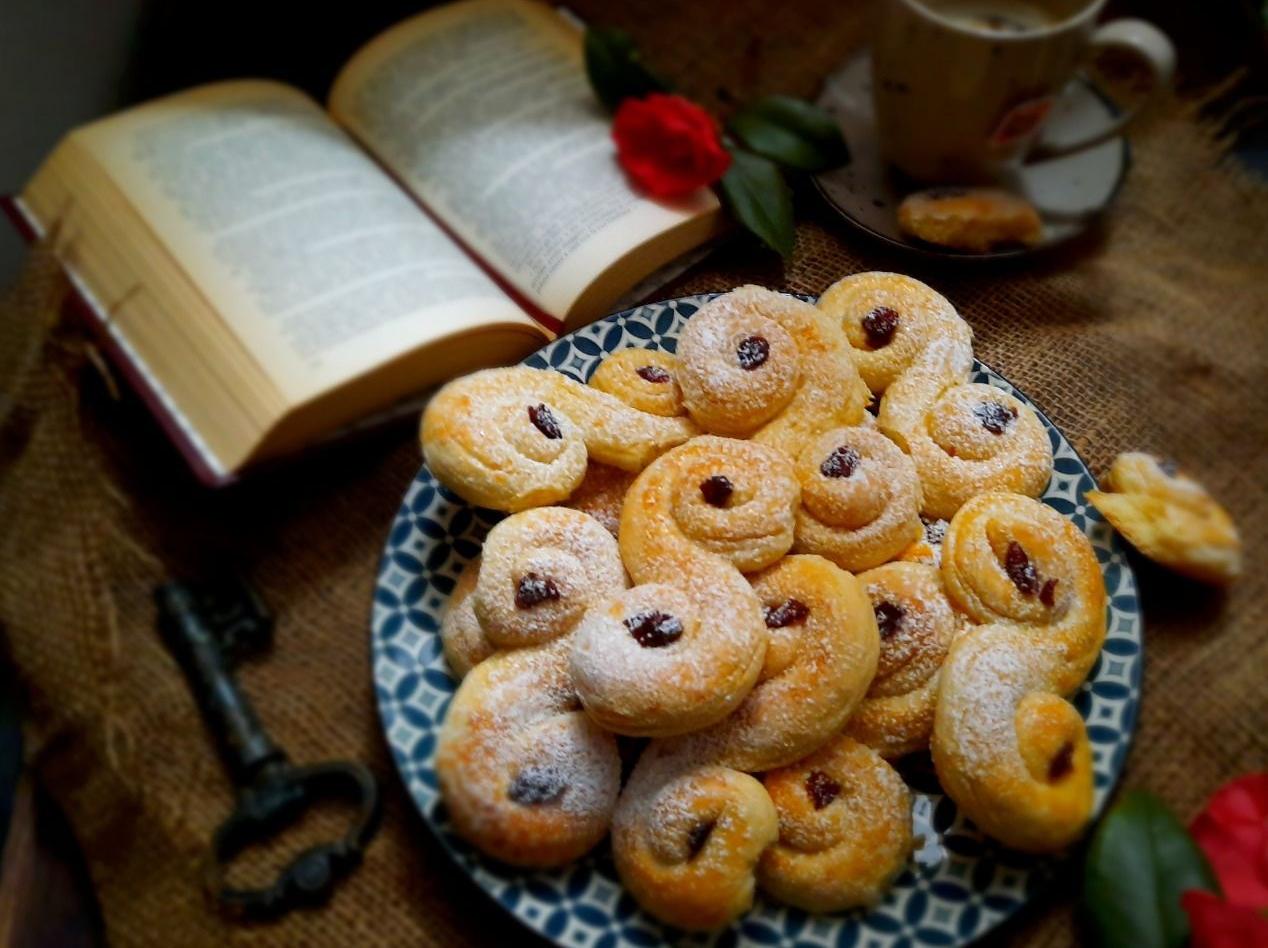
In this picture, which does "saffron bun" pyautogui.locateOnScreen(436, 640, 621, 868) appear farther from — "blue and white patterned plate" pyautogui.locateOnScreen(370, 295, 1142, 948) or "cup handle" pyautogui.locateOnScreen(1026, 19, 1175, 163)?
"cup handle" pyautogui.locateOnScreen(1026, 19, 1175, 163)

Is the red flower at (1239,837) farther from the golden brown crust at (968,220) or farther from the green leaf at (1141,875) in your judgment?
the golden brown crust at (968,220)

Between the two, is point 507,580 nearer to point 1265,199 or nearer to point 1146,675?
point 1146,675

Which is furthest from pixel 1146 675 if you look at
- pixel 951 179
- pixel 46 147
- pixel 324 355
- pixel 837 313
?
pixel 46 147

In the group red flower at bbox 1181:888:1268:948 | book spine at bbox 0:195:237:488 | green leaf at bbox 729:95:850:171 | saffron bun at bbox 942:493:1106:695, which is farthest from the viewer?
green leaf at bbox 729:95:850:171

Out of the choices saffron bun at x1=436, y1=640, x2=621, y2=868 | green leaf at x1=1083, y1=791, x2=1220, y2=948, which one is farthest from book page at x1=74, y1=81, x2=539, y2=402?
green leaf at x1=1083, y1=791, x2=1220, y2=948

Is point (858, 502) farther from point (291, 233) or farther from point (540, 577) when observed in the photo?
point (291, 233)

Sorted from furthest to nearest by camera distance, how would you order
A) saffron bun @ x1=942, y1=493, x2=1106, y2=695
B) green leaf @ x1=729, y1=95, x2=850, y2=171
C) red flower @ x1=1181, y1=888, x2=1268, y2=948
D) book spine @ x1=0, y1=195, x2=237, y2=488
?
green leaf @ x1=729, y1=95, x2=850, y2=171, book spine @ x1=0, y1=195, x2=237, y2=488, saffron bun @ x1=942, y1=493, x2=1106, y2=695, red flower @ x1=1181, y1=888, x2=1268, y2=948

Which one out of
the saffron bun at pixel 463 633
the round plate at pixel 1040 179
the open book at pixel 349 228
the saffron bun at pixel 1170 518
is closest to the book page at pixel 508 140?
the open book at pixel 349 228
